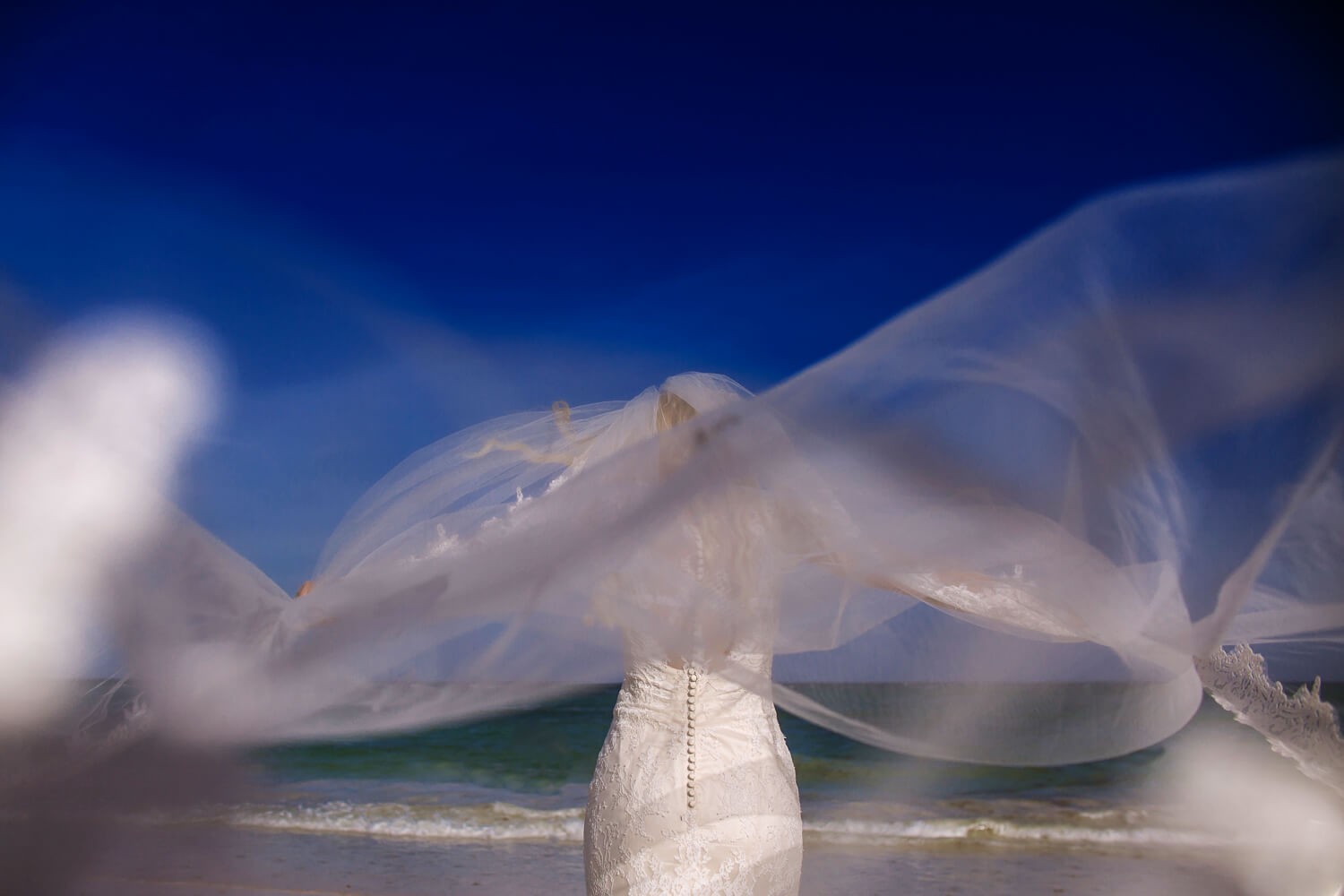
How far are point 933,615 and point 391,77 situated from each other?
7813mm

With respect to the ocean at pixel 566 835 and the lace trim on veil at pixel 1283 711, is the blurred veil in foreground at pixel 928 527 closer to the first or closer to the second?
the lace trim on veil at pixel 1283 711

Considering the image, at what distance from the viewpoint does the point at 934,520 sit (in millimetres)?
2016

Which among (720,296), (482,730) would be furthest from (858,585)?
(482,730)

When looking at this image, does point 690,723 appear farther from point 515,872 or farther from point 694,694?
point 515,872

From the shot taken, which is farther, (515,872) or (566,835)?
(566,835)

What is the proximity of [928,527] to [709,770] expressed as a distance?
0.69 metres

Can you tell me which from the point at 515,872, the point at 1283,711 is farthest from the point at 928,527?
the point at 515,872

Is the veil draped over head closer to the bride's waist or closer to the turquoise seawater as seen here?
the bride's waist

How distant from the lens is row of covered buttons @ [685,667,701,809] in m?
2.11

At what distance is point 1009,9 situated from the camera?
314 inches

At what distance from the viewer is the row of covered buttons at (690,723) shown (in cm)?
211

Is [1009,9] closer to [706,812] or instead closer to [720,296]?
[720,296]

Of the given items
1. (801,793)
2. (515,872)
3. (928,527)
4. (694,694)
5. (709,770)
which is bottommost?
(515,872)

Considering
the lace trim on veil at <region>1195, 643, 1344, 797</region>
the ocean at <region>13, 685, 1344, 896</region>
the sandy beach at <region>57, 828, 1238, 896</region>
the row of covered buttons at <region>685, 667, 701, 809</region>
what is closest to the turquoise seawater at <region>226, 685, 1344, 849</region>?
the ocean at <region>13, 685, 1344, 896</region>
